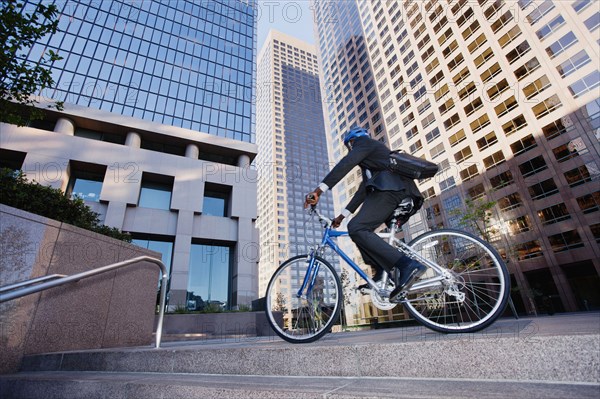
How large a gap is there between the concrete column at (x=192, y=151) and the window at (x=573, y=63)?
4075 cm

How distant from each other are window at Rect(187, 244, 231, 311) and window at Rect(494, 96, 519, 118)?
130 feet

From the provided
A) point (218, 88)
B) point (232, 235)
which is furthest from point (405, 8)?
point (232, 235)

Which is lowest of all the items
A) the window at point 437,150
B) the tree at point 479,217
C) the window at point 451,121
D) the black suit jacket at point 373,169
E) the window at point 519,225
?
the black suit jacket at point 373,169

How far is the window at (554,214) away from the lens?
102 feet

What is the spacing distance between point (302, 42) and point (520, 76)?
357 feet

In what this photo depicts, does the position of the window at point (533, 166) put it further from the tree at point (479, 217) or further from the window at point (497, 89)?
the tree at point (479, 217)

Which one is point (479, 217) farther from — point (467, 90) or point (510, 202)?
point (467, 90)

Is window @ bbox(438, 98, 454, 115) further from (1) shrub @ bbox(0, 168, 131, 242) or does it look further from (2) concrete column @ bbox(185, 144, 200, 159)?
(1) shrub @ bbox(0, 168, 131, 242)

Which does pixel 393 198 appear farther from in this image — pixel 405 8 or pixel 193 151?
pixel 405 8

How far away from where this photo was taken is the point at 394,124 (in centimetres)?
5428

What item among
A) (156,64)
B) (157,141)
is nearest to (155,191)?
(157,141)

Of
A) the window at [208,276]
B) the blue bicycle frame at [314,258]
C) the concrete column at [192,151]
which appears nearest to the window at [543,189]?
the window at [208,276]

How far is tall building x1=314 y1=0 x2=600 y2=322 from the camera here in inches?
1171

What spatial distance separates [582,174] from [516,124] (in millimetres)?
9694
